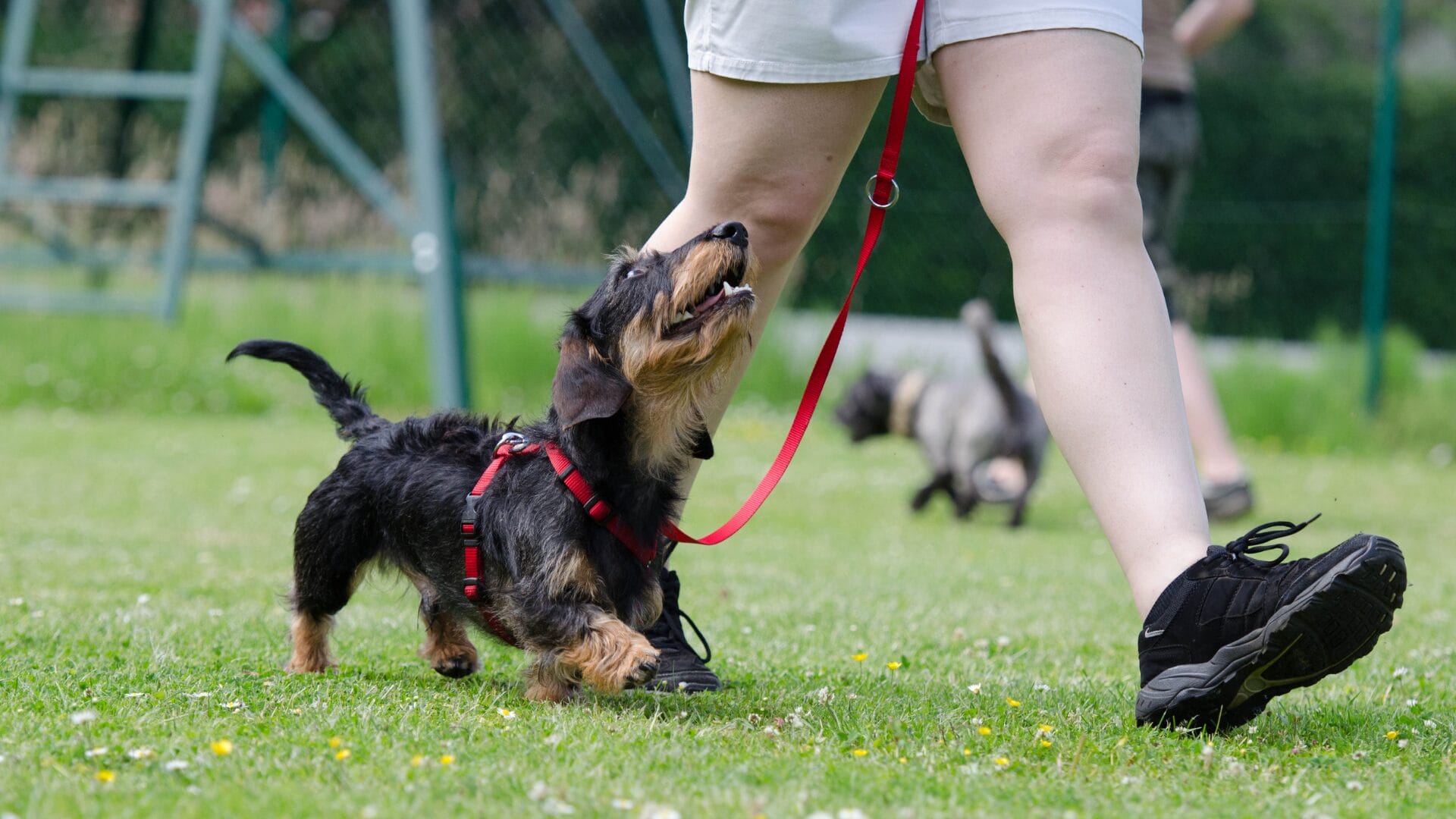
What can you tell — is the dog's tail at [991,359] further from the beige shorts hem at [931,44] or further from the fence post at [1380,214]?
the fence post at [1380,214]

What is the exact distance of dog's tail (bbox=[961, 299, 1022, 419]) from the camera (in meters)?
6.95

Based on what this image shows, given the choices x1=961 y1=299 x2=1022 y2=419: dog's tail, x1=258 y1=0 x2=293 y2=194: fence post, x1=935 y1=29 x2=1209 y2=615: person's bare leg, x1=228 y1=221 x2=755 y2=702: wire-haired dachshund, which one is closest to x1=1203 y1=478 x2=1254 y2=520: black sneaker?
x1=961 y1=299 x2=1022 y2=419: dog's tail

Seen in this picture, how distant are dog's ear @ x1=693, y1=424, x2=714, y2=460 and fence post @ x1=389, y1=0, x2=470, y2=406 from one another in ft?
19.3

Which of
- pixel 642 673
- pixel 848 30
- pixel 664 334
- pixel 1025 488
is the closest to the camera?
pixel 642 673

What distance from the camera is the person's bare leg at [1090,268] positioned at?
286cm

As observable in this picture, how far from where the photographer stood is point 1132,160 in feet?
9.86

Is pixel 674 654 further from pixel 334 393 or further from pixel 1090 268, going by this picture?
pixel 1090 268

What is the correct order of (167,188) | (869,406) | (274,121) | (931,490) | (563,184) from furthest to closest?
(563,184) < (274,121) < (167,188) < (869,406) < (931,490)

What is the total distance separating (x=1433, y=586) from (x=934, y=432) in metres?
2.88

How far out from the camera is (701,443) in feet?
10.7

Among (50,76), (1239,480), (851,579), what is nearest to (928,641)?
(851,579)

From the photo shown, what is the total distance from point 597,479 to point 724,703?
0.53m

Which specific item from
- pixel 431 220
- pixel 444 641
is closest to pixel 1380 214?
pixel 431 220

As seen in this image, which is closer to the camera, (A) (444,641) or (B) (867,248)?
(B) (867,248)
